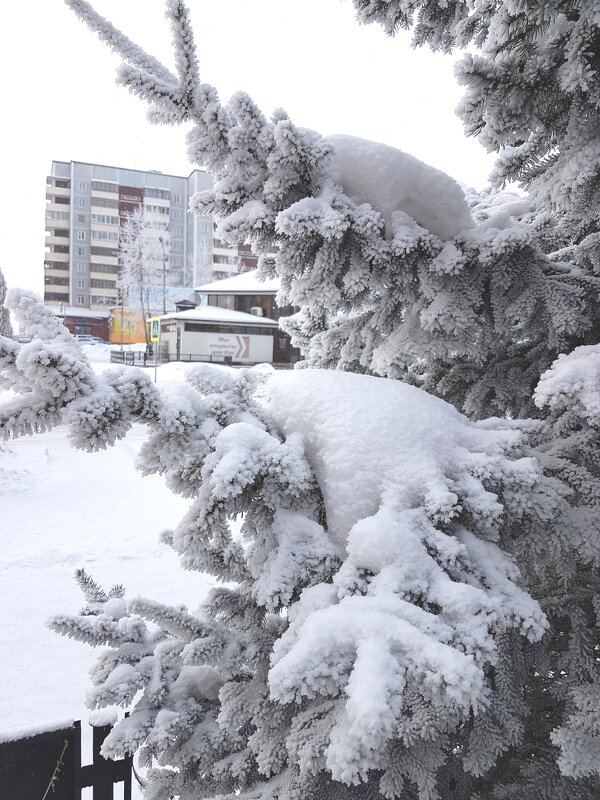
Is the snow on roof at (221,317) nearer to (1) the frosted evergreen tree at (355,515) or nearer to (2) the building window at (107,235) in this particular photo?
(1) the frosted evergreen tree at (355,515)

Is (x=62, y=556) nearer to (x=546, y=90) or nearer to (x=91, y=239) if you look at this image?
(x=546, y=90)

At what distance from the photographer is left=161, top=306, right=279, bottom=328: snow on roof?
36.3 meters

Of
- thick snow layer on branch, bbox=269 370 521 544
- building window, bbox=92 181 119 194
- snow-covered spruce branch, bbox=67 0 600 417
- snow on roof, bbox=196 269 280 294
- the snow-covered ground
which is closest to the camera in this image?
thick snow layer on branch, bbox=269 370 521 544

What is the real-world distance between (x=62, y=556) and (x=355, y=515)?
7.47m

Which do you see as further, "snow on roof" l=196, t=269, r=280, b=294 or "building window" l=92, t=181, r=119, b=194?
"building window" l=92, t=181, r=119, b=194

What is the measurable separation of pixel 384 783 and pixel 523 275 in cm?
197

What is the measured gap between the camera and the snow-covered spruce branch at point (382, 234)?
6.19ft

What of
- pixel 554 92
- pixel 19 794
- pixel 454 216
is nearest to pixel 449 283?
pixel 454 216

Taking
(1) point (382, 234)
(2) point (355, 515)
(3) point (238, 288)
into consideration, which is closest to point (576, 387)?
(2) point (355, 515)

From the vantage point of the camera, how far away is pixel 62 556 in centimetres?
787

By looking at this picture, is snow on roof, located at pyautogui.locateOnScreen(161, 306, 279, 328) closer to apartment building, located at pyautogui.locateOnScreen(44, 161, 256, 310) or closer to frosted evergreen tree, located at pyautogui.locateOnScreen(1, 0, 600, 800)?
apartment building, located at pyautogui.locateOnScreen(44, 161, 256, 310)

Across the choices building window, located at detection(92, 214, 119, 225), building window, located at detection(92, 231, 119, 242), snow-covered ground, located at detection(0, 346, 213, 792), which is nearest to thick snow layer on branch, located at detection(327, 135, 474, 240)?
snow-covered ground, located at detection(0, 346, 213, 792)

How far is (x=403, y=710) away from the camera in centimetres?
118

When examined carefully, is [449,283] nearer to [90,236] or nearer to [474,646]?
[474,646]
